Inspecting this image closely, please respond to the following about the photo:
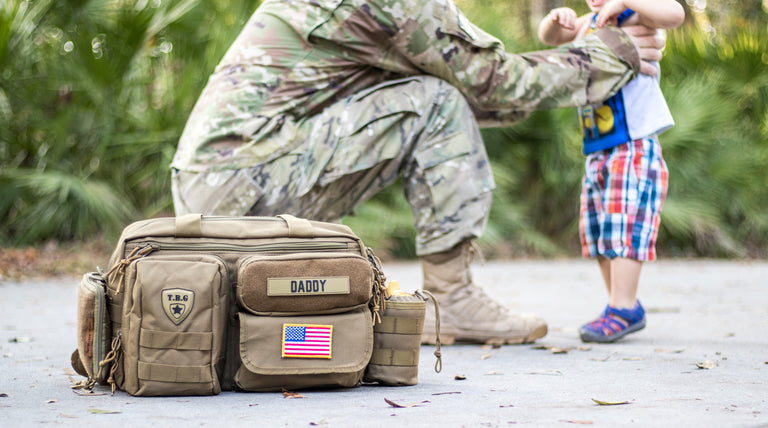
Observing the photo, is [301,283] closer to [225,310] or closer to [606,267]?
[225,310]

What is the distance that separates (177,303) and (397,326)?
1.71 ft

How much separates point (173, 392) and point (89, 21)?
482 centimetres

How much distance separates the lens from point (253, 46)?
8.24 ft

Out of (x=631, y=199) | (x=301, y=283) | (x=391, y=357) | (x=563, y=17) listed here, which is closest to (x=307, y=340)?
(x=301, y=283)

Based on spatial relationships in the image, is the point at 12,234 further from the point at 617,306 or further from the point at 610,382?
the point at 610,382

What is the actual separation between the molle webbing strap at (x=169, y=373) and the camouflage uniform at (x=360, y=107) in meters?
0.77

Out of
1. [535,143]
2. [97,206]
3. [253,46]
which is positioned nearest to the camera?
[253,46]

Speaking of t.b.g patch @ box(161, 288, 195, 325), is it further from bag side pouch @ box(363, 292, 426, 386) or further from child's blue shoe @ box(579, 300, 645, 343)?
child's blue shoe @ box(579, 300, 645, 343)

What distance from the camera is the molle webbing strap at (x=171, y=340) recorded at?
5.55ft

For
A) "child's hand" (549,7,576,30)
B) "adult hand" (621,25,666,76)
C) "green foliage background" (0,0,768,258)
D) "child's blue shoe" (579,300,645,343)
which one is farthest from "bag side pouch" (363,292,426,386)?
"green foliage background" (0,0,768,258)

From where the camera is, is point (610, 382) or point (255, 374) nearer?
point (255, 374)

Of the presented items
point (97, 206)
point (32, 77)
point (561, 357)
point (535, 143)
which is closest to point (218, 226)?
point (561, 357)

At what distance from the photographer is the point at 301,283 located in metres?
1.74

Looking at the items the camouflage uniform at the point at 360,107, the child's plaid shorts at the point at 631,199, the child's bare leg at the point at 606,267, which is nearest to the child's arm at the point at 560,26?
the camouflage uniform at the point at 360,107
